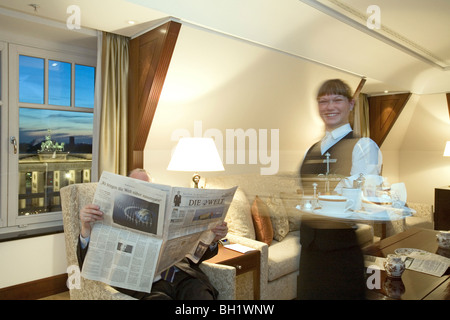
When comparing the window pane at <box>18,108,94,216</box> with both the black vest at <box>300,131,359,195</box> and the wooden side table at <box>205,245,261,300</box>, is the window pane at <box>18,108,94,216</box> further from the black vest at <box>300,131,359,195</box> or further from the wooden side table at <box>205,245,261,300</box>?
the black vest at <box>300,131,359,195</box>

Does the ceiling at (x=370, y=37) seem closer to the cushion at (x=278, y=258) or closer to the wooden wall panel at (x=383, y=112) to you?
the wooden wall panel at (x=383, y=112)

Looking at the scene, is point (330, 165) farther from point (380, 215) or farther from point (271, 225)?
point (271, 225)

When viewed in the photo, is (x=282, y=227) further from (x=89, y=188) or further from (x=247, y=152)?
(x=89, y=188)

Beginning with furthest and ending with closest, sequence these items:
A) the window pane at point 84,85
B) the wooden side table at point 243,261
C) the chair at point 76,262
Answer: the window pane at point 84,85 → the wooden side table at point 243,261 → the chair at point 76,262

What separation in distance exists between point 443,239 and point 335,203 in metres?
0.37

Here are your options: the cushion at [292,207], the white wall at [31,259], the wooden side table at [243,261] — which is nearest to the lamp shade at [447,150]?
the cushion at [292,207]

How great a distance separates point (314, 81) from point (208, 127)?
0.90 m

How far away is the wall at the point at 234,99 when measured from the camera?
3.28 ft

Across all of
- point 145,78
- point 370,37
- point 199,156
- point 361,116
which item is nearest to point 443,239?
point 361,116

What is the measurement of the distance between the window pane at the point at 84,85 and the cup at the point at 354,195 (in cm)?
172

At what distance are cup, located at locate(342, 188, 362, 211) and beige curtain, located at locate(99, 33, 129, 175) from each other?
1325 mm

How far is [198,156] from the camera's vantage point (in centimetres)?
163

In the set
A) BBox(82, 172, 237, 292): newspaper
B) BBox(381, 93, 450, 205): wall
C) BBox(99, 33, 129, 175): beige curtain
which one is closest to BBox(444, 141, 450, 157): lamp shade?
BBox(381, 93, 450, 205): wall

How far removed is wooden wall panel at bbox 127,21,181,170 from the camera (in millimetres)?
1584
